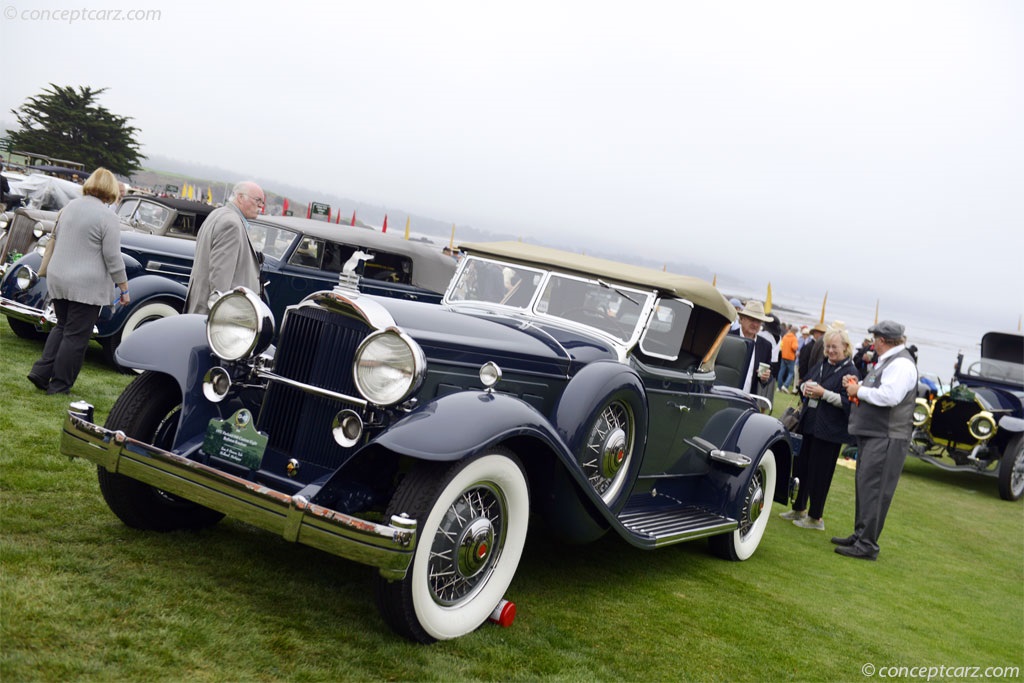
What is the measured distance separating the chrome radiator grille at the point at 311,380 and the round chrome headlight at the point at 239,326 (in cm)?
11

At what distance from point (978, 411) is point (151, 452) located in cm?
1095

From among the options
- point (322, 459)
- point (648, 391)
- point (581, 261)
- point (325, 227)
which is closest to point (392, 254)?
point (325, 227)

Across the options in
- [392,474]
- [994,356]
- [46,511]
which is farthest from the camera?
[994,356]

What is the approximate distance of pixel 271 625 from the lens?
11.0ft

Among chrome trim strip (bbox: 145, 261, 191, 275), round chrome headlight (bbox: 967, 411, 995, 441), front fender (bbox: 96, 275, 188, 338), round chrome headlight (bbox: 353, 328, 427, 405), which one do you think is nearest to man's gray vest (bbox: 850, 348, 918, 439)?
round chrome headlight (bbox: 353, 328, 427, 405)

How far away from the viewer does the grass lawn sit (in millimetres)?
3061

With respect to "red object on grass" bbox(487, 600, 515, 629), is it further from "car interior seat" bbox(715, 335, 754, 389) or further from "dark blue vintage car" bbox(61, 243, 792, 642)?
"car interior seat" bbox(715, 335, 754, 389)

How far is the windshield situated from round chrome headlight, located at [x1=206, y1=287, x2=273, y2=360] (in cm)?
174

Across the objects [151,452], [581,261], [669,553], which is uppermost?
[581,261]

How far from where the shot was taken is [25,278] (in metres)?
8.11

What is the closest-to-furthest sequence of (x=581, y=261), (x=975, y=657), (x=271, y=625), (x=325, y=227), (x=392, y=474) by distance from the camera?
1. (x=271, y=625)
2. (x=392, y=474)
3. (x=975, y=657)
4. (x=581, y=261)
5. (x=325, y=227)

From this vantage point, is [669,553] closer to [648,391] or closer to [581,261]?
[648,391]

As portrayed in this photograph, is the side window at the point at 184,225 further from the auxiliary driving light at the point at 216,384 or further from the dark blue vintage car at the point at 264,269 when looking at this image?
the auxiliary driving light at the point at 216,384

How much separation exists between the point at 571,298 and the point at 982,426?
844 centimetres
